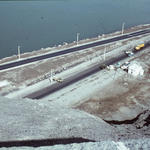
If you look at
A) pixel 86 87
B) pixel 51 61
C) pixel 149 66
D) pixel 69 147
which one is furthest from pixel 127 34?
pixel 69 147

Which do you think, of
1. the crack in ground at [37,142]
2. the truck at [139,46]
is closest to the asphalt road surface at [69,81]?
the truck at [139,46]

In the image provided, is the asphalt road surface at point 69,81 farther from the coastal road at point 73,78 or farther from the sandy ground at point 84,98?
the sandy ground at point 84,98

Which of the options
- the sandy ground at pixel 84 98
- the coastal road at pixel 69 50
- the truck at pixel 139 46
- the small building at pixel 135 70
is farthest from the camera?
the truck at pixel 139 46

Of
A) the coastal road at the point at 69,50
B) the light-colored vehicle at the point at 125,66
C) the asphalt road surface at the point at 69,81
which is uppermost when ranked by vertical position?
the coastal road at the point at 69,50

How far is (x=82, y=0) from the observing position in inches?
5674

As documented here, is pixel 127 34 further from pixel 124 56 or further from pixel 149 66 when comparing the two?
pixel 149 66

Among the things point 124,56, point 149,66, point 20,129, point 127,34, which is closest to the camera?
point 20,129

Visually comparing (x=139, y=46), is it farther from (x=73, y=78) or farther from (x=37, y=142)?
(x=37, y=142)

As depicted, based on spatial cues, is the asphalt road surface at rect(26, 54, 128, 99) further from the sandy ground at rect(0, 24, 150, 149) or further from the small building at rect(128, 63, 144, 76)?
the small building at rect(128, 63, 144, 76)

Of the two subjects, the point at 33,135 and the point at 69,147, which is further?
the point at 33,135

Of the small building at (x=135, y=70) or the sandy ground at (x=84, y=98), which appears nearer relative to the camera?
the sandy ground at (x=84, y=98)

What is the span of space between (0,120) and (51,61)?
114ft

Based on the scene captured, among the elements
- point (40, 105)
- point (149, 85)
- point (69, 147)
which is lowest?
point (149, 85)

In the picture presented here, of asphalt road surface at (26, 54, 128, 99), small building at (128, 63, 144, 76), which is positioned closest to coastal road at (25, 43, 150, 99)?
asphalt road surface at (26, 54, 128, 99)
